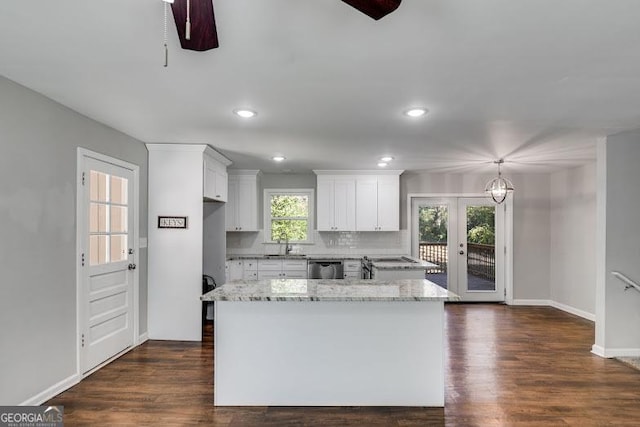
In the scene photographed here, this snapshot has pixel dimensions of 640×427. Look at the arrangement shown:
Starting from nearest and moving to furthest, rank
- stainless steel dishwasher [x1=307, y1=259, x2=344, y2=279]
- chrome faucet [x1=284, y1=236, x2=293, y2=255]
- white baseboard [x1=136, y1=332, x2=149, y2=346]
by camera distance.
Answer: white baseboard [x1=136, y1=332, x2=149, y2=346] → stainless steel dishwasher [x1=307, y1=259, x2=344, y2=279] → chrome faucet [x1=284, y1=236, x2=293, y2=255]

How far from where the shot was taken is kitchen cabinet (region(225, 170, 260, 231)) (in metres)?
6.20

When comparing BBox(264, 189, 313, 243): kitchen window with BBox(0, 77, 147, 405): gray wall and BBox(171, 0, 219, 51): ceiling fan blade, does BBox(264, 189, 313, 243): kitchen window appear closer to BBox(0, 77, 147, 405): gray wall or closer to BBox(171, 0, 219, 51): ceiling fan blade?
BBox(0, 77, 147, 405): gray wall

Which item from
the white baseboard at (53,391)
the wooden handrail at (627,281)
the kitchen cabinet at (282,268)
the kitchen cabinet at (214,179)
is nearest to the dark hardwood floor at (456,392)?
the white baseboard at (53,391)

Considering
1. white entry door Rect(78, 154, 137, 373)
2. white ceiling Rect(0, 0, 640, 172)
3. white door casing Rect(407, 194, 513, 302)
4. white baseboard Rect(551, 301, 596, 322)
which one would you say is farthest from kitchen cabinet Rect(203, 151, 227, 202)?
white baseboard Rect(551, 301, 596, 322)

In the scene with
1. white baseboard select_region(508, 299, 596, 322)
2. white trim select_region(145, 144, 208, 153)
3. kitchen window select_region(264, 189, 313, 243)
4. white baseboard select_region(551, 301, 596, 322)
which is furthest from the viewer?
kitchen window select_region(264, 189, 313, 243)

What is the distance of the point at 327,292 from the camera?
2.84 meters

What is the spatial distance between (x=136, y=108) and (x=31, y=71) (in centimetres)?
77

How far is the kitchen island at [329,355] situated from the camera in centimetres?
283

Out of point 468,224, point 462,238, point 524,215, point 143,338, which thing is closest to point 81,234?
point 143,338

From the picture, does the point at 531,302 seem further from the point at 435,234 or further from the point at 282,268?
the point at 282,268

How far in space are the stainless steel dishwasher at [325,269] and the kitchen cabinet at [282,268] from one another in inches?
4.4

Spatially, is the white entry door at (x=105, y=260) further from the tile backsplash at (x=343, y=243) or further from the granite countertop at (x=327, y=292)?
the tile backsplash at (x=343, y=243)

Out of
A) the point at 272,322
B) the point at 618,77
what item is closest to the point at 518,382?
the point at 272,322

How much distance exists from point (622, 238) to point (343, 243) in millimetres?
3847
